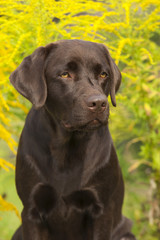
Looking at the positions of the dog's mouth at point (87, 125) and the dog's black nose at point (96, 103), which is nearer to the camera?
the dog's black nose at point (96, 103)

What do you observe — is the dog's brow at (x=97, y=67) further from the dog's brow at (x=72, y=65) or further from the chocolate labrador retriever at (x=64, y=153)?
the dog's brow at (x=72, y=65)

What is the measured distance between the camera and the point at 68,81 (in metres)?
3.64

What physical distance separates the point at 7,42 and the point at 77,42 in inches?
44.0

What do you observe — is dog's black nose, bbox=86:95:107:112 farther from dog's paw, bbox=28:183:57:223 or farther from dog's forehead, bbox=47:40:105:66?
dog's paw, bbox=28:183:57:223

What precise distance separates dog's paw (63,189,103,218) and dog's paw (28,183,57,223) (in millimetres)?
114

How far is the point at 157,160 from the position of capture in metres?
5.20

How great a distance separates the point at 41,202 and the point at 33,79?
0.96 meters

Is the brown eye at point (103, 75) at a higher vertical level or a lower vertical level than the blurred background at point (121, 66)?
higher

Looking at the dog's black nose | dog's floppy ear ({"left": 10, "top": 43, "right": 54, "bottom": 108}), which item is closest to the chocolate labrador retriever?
dog's floppy ear ({"left": 10, "top": 43, "right": 54, "bottom": 108})

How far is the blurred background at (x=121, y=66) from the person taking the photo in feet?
15.0

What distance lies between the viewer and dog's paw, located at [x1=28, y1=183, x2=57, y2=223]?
3.81 metres

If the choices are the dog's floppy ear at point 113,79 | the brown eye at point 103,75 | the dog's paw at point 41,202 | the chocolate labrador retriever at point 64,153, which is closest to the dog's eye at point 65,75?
the chocolate labrador retriever at point 64,153

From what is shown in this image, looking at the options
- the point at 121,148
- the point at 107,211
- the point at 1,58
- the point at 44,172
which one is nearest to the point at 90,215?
the point at 107,211

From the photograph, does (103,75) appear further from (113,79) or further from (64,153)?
(64,153)
